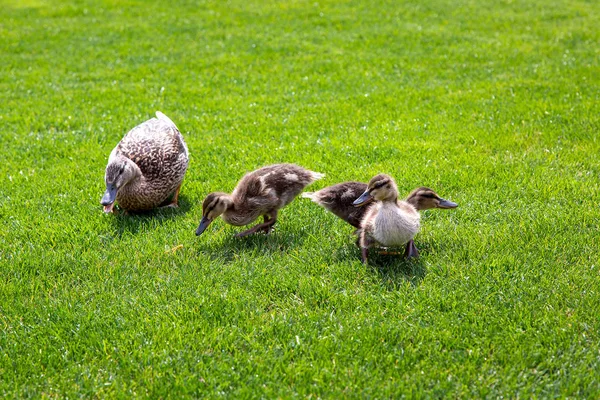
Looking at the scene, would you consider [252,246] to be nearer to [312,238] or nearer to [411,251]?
[312,238]

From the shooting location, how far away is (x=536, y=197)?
6.62 meters

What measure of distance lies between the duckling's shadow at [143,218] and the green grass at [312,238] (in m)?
0.03

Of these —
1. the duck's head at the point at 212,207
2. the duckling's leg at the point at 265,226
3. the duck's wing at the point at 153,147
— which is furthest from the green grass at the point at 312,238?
the duck's wing at the point at 153,147

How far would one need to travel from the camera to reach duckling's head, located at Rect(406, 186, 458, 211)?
5.82 meters

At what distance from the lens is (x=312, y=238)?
604cm

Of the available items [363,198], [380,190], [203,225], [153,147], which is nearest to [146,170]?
[153,147]

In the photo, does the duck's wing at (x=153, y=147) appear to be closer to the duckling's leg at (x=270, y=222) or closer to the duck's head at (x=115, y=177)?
the duck's head at (x=115, y=177)

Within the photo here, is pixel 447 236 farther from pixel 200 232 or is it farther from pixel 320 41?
pixel 320 41

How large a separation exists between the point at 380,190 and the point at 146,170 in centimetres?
278

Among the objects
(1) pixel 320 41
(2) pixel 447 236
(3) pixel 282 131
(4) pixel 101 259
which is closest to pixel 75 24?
(1) pixel 320 41

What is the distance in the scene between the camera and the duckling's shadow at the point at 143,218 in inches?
252

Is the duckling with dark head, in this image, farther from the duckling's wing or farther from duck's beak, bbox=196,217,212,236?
duck's beak, bbox=196,217,212,236

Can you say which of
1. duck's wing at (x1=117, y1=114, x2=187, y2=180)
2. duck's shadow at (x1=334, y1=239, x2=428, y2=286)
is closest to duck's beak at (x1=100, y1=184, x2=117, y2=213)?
duck's wing at (x1=117, y1=114, x2=187, y2=180)

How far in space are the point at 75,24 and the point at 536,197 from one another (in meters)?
12.7
